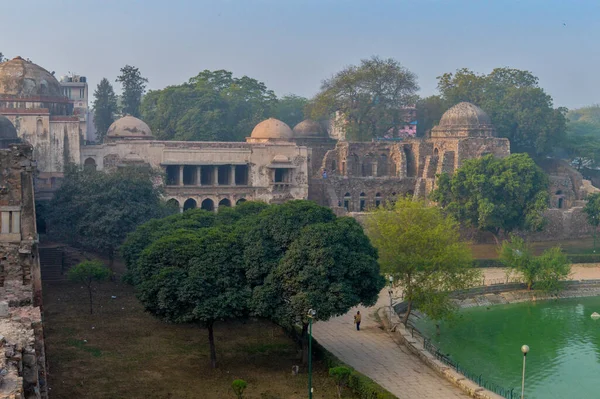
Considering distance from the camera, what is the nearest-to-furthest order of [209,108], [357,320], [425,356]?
[425,356] < [357,320] < [209,108]

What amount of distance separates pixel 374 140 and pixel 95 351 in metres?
33.0

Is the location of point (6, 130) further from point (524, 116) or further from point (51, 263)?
point (524, 116)

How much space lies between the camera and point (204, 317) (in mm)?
19719

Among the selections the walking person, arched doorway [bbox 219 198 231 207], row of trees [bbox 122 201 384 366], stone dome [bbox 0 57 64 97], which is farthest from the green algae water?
stone dome [bbox 0 57 64 97]

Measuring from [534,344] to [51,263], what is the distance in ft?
60.0

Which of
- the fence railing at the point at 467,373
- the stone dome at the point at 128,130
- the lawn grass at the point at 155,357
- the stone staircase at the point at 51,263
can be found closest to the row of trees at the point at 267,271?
the lawn grass at the point at 155,357

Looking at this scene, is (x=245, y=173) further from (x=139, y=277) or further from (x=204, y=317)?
(x=204, y=317)

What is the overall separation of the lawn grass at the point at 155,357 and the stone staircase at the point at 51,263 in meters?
2.40

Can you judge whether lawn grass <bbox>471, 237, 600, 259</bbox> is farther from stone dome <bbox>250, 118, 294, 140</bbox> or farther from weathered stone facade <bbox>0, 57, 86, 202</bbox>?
weathered stone facade <bbox>0, 57, 86, 202</bbox>

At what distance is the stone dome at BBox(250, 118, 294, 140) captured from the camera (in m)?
46.0

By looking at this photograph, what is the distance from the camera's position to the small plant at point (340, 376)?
1892 centimetres

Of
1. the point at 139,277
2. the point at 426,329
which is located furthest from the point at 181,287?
the point at 426,329

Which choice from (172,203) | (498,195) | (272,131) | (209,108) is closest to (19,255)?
(172,203)

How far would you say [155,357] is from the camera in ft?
70.3
